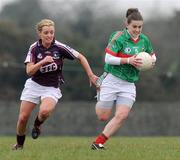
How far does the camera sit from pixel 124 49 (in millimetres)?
12562

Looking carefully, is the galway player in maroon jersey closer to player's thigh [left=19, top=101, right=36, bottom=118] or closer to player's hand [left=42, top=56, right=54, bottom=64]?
player's thigh [left=19, top=101, right=36, bottom=118]

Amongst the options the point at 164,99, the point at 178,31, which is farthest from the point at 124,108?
the point at 178,31

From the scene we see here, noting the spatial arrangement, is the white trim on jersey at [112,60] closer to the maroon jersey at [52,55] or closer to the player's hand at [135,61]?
the player's hand at [135,61]

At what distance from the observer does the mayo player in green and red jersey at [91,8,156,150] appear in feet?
40.7

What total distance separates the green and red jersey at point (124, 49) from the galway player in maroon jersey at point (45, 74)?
1.59ft

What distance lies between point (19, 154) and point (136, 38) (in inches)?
112

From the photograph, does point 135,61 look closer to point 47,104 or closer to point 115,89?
point 115,89

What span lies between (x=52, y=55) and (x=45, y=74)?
14.3 inches

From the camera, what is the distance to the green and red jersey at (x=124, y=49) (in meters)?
12.5

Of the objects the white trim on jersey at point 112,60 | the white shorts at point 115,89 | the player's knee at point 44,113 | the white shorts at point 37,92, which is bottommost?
the player's knee at point 44,113

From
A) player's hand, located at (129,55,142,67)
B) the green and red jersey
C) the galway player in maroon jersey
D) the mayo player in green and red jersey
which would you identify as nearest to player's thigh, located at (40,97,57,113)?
the galway player in maroon jersey

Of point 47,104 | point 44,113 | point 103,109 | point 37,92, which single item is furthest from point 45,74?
point 103,109

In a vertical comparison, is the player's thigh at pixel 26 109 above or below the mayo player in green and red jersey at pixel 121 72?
below

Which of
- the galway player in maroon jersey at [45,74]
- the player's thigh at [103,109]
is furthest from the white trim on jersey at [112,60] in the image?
the player's thigh at [103,109]
